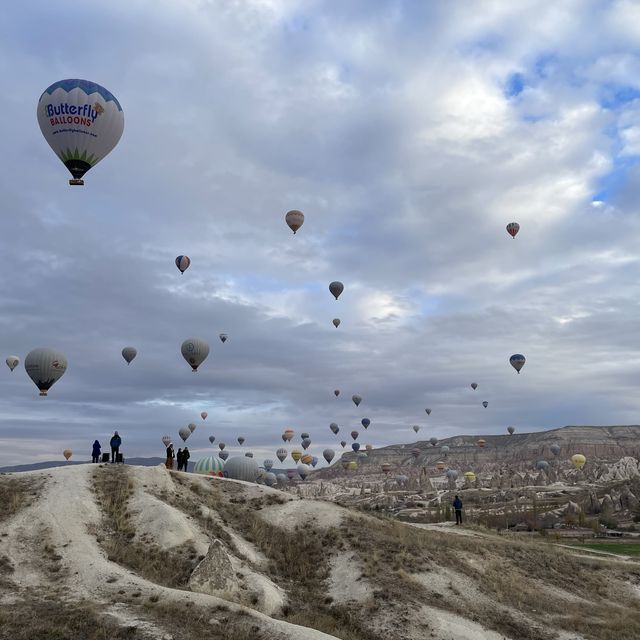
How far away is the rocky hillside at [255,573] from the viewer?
21609mm

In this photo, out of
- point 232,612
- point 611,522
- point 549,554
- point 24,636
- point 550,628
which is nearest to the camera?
point 24,636

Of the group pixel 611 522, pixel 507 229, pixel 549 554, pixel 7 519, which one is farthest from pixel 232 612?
pixel 611 522

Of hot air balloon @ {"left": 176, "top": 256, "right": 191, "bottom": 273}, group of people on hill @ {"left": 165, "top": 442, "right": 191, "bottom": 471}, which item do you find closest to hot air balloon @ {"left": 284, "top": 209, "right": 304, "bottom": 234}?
hot air balloon @ {"left": 176, "top": 256, "right": 191, "bottom": 273}

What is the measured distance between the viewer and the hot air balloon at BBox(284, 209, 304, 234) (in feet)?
225

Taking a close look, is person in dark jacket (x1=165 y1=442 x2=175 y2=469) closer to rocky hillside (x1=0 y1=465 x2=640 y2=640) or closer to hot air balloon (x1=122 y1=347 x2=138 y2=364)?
rocky hillside (x1=0 y1=465 x2=640 y2=640)

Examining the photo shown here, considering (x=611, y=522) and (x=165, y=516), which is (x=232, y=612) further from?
(x=611, y=522)

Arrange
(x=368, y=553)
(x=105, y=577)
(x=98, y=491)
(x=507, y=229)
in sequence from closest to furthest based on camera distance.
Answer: (x=105, y=577), (x=368, y=553), (x=98, y=491), (x=507, y=229)

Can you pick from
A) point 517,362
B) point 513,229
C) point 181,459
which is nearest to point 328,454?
point 517,362

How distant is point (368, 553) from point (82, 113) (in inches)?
1319

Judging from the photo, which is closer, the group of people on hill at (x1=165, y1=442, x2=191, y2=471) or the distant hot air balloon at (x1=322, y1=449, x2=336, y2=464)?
the group of people on hill at (x1=165, y1=442, x2=191, y2=471)

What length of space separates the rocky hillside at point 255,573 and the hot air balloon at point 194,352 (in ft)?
61.7

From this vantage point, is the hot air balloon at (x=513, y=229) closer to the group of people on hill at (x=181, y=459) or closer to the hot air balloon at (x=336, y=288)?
the hot air balloon at (x=336, y=288)

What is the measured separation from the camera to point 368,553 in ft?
103

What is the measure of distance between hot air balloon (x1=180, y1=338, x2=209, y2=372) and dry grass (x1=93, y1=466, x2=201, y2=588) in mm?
23956
